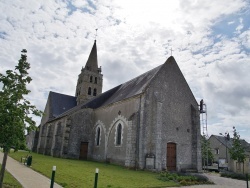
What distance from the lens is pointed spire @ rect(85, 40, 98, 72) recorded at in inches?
1785

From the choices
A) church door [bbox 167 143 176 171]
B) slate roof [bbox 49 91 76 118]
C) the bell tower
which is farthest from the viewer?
the bell tower

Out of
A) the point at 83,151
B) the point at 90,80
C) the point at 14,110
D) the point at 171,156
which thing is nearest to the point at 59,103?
the point at 90,80

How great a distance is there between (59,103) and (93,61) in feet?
36.0

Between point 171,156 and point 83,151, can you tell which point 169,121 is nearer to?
point 171,156

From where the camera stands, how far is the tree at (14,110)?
8.48 metres

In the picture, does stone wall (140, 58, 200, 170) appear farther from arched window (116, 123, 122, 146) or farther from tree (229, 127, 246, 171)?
tree (229, 127, 246, 171)

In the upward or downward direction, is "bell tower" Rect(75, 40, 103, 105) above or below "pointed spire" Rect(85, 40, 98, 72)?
below

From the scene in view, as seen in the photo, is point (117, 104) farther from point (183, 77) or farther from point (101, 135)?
point (183, 77)

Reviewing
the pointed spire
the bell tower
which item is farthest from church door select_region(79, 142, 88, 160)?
the pointed spire

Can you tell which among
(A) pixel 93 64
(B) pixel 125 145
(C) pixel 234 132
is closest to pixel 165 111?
(B) pixel 125 145

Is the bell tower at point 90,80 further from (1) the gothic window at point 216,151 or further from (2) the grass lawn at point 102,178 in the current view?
(2) the grass lawn at point 102,178

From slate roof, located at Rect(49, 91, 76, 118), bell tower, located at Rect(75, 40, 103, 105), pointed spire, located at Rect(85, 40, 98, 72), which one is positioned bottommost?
slate roof, located at Rect(49, 91, 76, 118)

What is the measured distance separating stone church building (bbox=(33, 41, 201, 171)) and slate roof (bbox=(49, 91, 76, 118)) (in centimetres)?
1099

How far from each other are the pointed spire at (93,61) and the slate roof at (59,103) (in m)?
7.09
